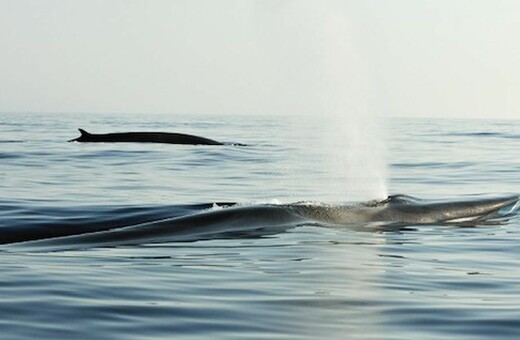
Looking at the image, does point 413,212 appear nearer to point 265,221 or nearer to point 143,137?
point 265,221

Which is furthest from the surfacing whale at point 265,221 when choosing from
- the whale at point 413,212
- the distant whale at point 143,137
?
the distant whale at point 143,137

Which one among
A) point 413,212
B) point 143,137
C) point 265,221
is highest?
point 413,212

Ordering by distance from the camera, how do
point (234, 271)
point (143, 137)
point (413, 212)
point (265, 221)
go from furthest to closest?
point (143, 137) → point (413, 212) → point (265, 221) → point (234, 271)

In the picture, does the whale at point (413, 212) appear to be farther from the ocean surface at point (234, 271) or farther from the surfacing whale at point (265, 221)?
the ocean surface at point (234, 271)

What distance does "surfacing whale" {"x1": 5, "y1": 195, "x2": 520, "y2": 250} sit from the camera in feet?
35.1

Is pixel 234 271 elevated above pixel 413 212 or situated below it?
below

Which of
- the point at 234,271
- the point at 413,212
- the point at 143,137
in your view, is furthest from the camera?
the point at 143,137

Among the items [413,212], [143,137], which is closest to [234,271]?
[413,212]

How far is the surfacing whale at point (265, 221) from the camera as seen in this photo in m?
10.7

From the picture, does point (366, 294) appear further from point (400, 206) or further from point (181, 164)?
point (181, 164)

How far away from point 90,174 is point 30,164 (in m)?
3.69

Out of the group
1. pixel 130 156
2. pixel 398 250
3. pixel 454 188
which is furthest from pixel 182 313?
pixel 130 156

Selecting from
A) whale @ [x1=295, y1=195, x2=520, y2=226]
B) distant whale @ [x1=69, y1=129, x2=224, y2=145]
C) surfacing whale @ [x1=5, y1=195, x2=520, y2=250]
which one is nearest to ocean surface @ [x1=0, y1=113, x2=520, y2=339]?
surfacing whale @ [x1=5, y1=195, x2=520, y2=250]

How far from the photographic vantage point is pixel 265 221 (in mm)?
11734
